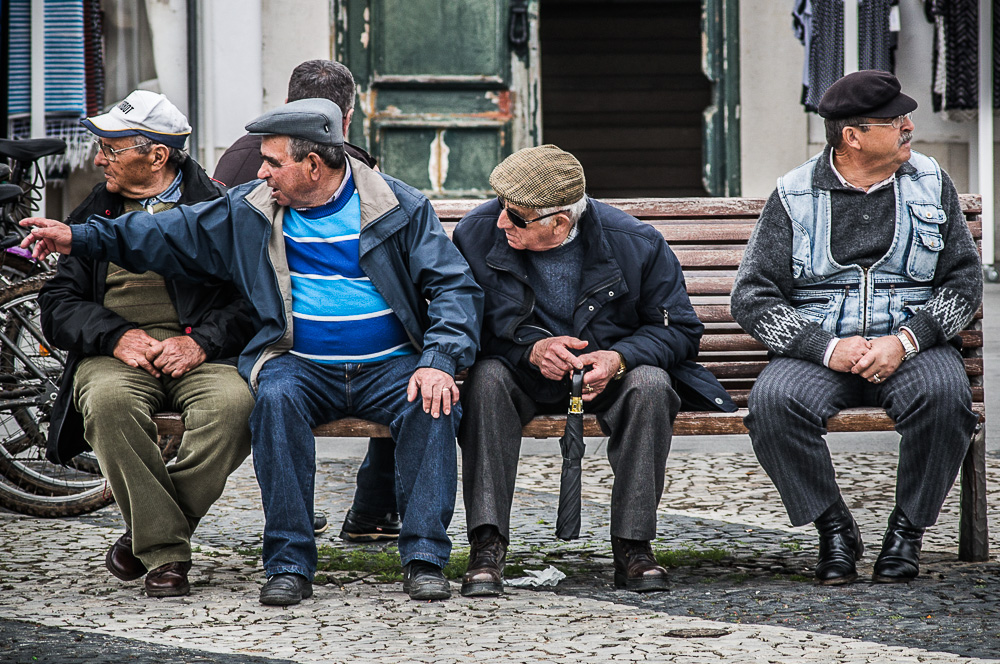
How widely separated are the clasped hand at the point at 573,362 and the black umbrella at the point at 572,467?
0.10 feet

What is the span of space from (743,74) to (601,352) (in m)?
5.40

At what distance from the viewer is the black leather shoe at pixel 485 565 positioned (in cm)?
371

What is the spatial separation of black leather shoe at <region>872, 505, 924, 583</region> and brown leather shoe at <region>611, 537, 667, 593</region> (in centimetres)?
62

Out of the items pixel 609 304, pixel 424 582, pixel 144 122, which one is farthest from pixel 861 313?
pixel 144 122

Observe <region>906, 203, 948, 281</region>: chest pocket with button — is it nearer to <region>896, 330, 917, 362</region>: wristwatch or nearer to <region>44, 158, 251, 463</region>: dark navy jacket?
<region>896, 330, 917, 362</region>: wristwatch

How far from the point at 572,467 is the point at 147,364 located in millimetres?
1263

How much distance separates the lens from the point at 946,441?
3822mm

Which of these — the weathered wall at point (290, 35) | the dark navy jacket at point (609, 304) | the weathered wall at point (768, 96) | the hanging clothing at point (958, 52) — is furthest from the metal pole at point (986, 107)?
the dark navy jacket at point (609, 304)

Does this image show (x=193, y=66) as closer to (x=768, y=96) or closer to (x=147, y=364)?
(x=768, y=96)

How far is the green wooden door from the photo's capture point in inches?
331

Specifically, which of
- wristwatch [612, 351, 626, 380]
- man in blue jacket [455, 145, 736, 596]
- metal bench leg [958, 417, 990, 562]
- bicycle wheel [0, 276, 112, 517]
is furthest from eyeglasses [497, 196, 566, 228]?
bicycle wheel [0, 276, 112, 517]

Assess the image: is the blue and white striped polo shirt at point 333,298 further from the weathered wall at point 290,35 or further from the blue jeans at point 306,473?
the weathered wall at point 290,35

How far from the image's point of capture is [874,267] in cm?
405

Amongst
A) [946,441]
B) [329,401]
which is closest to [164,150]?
[329,401]
